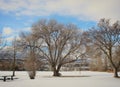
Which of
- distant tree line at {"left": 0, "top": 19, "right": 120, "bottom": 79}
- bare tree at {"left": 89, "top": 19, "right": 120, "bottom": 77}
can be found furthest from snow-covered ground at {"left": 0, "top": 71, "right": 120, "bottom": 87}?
distant tree line at {"left": 0, "top": 19, "right": 120, "bottom": 79}

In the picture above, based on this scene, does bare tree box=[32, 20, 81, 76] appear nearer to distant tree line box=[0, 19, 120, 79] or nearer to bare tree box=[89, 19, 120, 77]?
distant tree line box=[0, 19, 120, 79]

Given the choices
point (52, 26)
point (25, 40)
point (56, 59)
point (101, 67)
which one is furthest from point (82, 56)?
point (101, 67)

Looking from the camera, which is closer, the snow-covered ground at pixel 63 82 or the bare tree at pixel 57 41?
the snow-covered ground at pixel 63 82

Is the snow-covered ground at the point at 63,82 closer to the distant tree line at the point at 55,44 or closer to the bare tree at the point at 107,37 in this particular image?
the bare tree at the point at 107,37

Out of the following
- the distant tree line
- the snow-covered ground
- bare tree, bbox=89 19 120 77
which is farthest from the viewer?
the distant tree line

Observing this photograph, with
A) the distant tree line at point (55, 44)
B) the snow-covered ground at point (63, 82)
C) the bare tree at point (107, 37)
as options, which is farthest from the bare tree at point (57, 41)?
the snow-covered ground at point (63, 82)

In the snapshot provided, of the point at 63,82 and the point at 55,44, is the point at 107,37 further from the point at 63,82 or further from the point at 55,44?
the point at 63,82

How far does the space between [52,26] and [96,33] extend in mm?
11192

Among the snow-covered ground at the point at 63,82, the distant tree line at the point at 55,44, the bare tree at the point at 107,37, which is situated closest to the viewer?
the snow-covered ground at the point at 63,82

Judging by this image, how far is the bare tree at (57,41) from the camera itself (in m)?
51.1

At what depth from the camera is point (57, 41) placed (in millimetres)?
51625

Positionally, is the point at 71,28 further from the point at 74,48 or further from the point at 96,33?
the point at 96,33

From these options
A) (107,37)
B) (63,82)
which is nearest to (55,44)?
(107,37)

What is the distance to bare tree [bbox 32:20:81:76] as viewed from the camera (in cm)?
5112
